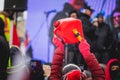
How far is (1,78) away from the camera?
589 cm

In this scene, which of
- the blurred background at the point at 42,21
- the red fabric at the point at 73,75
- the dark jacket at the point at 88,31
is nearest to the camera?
the red fabric at the point at 73,75

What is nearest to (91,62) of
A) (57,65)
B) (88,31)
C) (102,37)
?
(57,65)

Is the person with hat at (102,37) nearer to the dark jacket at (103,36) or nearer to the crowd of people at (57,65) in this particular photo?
the dark jacket at (103,36)

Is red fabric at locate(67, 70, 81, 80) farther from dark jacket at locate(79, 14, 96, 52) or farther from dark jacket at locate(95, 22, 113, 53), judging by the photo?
dark jacket at locate(95, 22, 113, 53)

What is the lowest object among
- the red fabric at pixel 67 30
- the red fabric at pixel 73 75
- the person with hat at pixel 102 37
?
the red fabric at pixel 73 75

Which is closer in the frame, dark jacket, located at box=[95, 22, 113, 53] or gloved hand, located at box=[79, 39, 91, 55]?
gloved hand, located at box=[79, 39, 91, 55]

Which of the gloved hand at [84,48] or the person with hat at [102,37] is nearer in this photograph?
the gloved hand at [84,48]

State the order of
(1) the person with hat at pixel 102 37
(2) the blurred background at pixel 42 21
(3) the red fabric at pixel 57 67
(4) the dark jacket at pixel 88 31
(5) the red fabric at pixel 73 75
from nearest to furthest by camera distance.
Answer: (5) the red fabric at pixel 73 75, (3) the red fabric at pixel 57 67, (4) the dark jacket at pixel 88 31, (1) the person with hat at pixel 102 37, (2) the blurred background at pixel 42 21

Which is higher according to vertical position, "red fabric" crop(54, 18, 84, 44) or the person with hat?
"red fabric" crop(54, 18, 84, 44)

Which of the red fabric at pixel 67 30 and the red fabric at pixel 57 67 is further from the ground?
the red fabric at pixel 67 30

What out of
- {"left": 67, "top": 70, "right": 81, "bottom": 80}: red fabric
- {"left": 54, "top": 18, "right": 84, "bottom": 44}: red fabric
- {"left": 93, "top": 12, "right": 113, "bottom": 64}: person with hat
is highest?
{"left": 54, "top": 18, "right": 84, "bottom": 44}: red fabric

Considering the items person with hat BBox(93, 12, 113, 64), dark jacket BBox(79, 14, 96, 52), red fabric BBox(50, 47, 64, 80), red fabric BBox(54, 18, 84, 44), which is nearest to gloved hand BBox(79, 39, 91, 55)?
red fabric BBox(54, 18, 84, 44)

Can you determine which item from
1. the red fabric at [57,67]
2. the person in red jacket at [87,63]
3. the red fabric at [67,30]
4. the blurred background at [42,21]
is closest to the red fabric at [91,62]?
the person in red jacket at [87,63]

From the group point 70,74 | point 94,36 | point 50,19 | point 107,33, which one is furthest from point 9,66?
point 50,19
